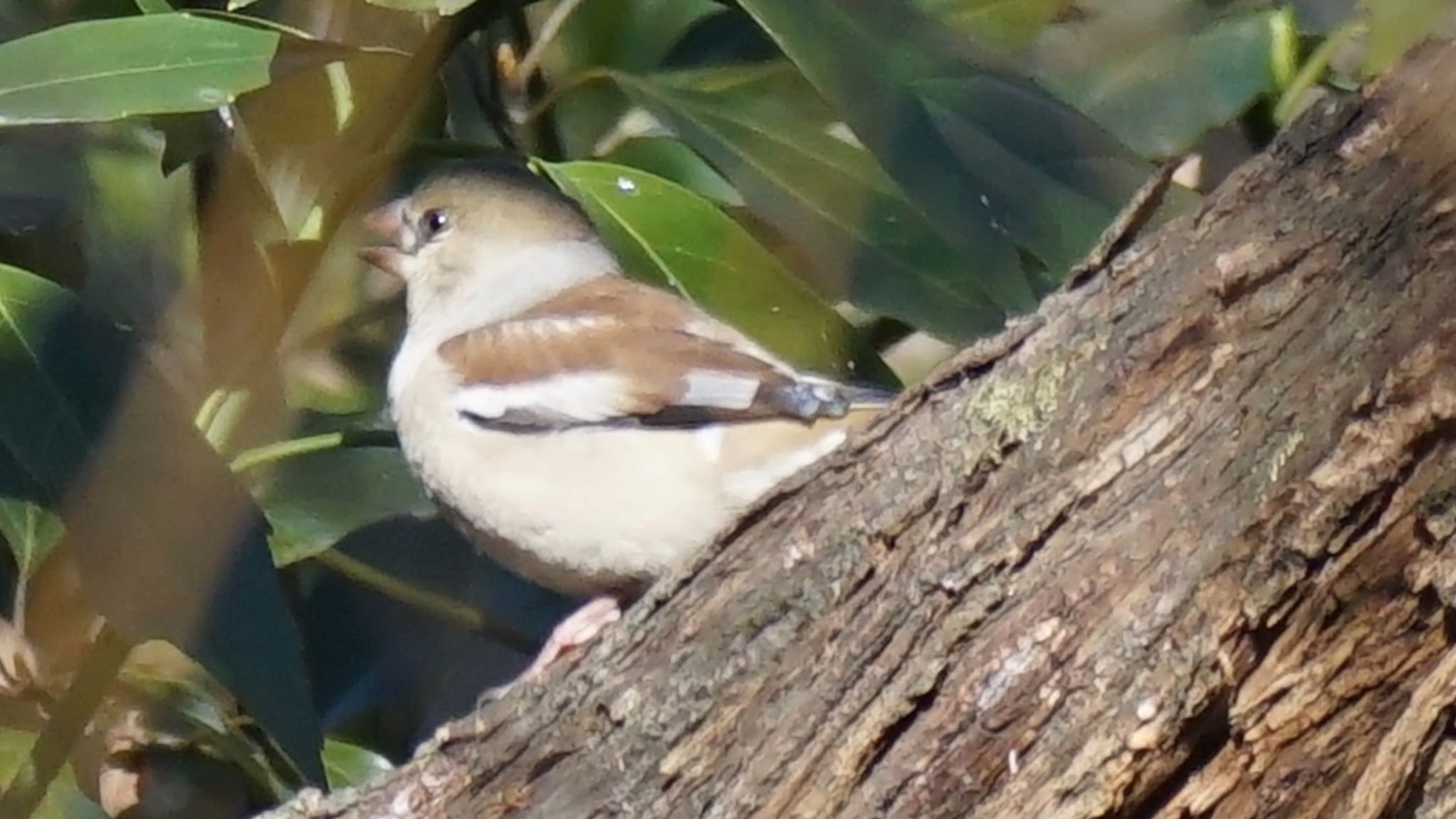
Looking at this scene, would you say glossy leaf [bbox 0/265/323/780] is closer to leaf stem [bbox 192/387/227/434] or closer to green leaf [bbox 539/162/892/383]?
leaf stem [bbox 192/387/227/434]

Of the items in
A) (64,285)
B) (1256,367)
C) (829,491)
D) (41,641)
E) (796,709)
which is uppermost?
(1256,367)

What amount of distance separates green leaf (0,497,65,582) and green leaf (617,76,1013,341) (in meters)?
0.65

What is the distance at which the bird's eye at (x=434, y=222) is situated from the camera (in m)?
2.48

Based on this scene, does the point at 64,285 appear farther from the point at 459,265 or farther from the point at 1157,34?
the point at 1157,34

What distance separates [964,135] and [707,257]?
262mm

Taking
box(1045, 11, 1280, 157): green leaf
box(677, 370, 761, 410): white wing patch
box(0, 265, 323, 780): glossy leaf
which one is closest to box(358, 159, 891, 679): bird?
box(677, 370, 761, 410): white wing patch

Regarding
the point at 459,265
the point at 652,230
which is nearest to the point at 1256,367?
the point at 652,230

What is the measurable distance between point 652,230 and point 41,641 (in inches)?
26.4

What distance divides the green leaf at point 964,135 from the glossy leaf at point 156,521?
0.60m

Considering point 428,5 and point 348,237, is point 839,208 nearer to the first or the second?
point 428,5

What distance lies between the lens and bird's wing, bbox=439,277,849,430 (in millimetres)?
1924

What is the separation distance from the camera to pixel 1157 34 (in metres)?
2.31

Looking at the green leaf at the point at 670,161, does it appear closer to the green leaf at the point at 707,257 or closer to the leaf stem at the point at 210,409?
the green leaf at the point at 707,257

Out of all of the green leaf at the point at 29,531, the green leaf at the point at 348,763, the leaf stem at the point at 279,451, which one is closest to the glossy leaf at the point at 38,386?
the green leaf at the point at 29,531
